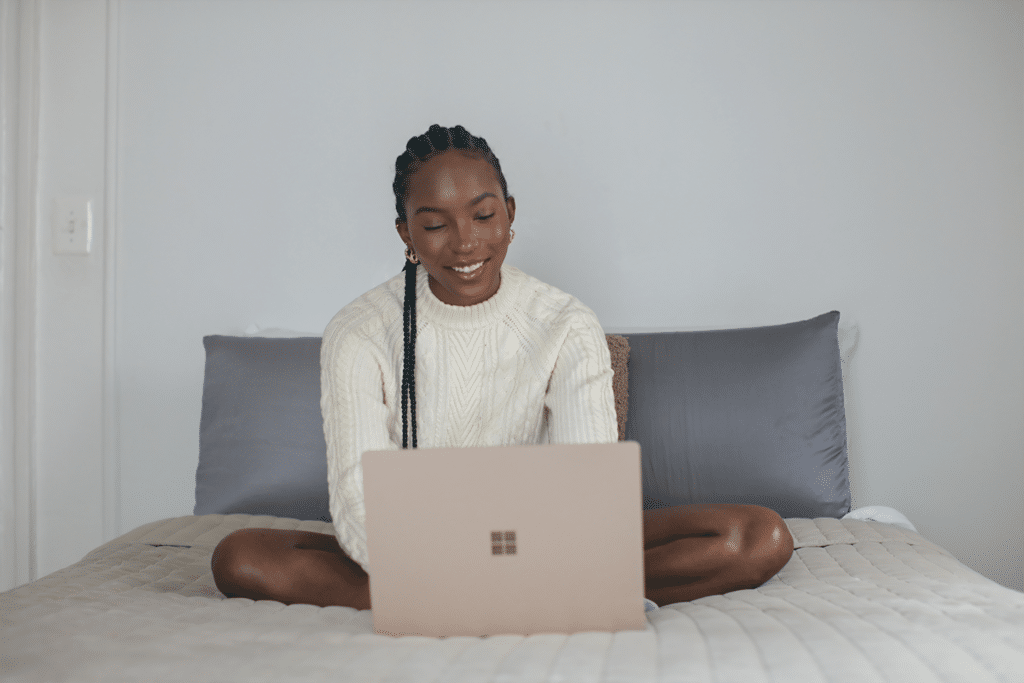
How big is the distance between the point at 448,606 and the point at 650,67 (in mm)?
1488

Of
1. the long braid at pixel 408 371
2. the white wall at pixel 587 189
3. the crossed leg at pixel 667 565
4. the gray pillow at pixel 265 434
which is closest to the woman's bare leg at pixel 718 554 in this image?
the crossed leg at pixel 667 565

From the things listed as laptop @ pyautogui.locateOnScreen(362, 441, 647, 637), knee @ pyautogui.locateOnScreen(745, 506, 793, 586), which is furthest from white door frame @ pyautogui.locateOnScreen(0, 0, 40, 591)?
knee @ pyautogui.locateOnScreen(745, 506, 793, 586)

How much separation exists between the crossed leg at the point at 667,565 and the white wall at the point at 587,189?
2.79ft

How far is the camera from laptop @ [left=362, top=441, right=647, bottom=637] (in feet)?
2.37

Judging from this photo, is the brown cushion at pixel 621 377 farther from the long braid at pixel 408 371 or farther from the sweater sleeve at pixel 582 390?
the long braid at pixel 408 371

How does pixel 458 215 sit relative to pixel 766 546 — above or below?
above

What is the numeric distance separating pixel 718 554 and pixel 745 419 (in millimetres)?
477

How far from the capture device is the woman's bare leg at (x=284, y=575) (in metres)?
0.99

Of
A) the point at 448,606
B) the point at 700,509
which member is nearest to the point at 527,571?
the point at 448,606

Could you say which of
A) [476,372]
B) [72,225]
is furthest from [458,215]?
[72,225]

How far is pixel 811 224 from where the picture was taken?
1.78 meters

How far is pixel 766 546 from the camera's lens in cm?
98

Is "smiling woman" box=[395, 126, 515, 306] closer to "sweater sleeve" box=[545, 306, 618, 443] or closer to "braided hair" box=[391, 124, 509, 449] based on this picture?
"braided hair" box=[391, 124, 509, 449]

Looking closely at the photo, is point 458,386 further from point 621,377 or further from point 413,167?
point 621,377
